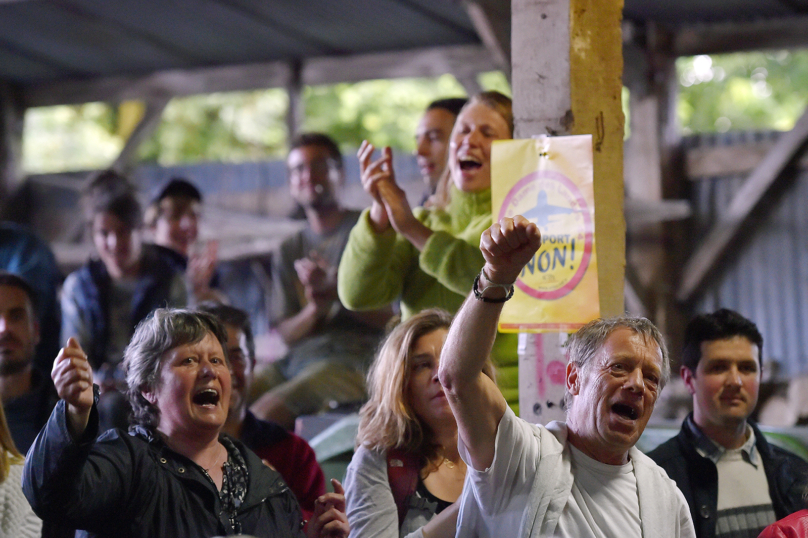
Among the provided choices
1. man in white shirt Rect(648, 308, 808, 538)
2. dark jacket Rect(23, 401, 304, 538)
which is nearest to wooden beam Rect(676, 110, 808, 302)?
man in white shirt Rect(648, 308, 808, 538)

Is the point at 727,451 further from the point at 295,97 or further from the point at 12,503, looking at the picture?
the point at 295,97

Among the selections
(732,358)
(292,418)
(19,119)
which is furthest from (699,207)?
(19,119)

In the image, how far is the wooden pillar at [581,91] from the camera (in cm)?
288

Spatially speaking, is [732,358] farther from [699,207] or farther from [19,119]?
[19,119]

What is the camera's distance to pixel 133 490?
7.96 ft

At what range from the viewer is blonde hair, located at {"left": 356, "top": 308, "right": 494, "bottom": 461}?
2.88 meters

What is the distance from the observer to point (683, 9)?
6.67 metres

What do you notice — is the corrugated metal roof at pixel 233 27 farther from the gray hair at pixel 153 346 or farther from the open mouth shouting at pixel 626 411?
the open mouth shouting at pixel 626 411

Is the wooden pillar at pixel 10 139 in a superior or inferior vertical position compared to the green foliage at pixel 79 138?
inferior

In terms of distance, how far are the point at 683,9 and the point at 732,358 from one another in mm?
4095

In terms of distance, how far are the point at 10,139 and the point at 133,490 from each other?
22.8ft

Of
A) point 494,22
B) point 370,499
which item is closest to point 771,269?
point 494,22

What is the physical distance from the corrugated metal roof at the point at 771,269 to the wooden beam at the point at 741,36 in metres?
0.83

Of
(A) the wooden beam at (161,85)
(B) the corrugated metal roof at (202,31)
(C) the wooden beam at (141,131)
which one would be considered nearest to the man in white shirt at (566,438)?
(B) the corrugated metal roof at (202,31)
